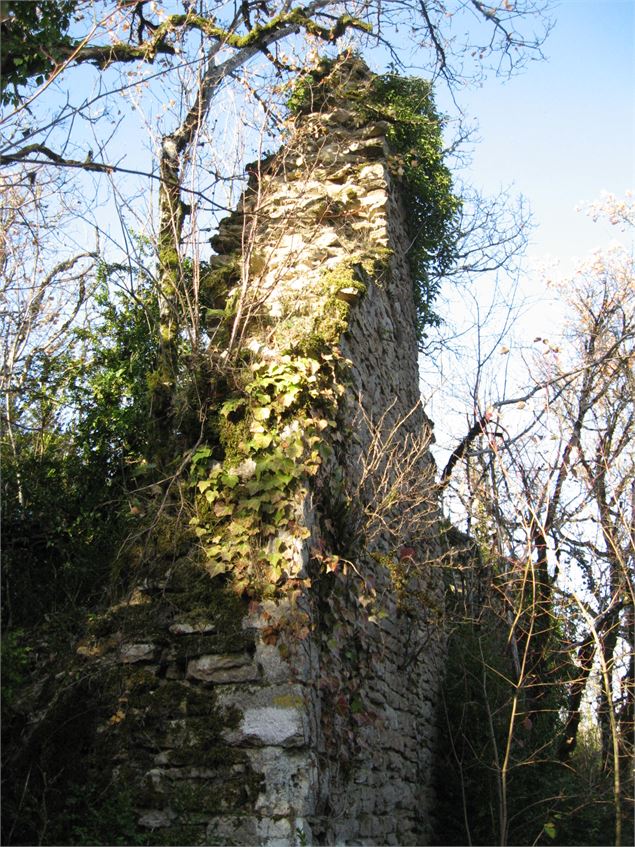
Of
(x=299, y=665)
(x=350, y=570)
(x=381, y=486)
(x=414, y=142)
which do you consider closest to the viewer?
(x=299, y=665)

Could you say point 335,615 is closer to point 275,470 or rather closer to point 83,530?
point 275,470

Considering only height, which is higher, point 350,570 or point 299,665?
point 350,570

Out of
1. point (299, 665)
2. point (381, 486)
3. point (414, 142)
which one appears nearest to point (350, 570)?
point (381, 486)

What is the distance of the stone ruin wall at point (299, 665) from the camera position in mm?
3543

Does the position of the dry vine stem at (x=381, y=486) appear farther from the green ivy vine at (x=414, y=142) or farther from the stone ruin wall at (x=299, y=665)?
the green ivy vine at (x=414, y=142)

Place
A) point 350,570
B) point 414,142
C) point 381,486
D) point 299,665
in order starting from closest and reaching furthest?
point 299,665
point 350,570
point 381,486
point 414,142

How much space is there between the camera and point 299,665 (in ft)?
12.1

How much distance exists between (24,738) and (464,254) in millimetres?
7320

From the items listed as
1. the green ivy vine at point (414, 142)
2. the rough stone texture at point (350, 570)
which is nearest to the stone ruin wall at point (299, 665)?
the rough stone texture at point (350, 570)

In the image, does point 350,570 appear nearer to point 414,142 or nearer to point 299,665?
point 299,665

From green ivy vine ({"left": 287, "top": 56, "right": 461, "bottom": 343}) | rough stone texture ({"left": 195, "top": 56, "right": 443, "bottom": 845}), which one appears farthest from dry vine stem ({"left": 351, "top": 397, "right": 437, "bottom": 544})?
green ivy vine ({"left": 287, "top": 56, "right": 461, "bottom": 343})

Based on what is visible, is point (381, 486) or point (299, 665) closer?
point (299, 665)

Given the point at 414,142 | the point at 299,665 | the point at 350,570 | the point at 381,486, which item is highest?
the point at 414,142

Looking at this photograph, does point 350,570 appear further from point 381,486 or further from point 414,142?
point 414,142
